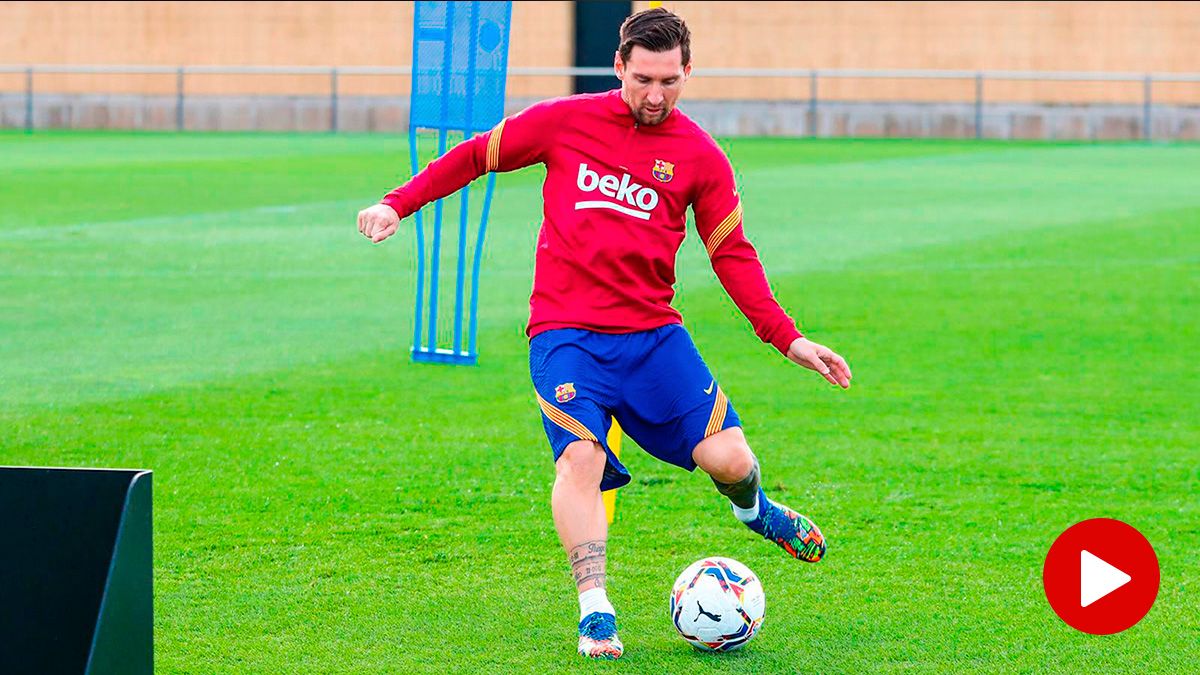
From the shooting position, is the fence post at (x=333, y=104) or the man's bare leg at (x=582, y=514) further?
the fence post at (x=333, y=104)

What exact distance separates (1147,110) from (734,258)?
37634 millimetres

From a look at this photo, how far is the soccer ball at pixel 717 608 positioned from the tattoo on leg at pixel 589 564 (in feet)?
0.80

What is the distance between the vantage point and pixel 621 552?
21.5ft

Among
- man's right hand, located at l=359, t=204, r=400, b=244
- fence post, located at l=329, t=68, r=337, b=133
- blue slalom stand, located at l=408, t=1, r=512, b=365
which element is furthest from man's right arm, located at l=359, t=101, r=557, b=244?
fence post, located at l=329, t=68, r=337, b=133

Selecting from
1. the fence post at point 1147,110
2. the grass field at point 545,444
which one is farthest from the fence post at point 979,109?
the grass field at point 545,444

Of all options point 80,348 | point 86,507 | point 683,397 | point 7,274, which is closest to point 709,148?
point 683,397

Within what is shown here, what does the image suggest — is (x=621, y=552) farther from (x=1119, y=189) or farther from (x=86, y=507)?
(x=1119, y=189)

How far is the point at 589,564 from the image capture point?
5.42 metres

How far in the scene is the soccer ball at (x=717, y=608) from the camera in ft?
17.5

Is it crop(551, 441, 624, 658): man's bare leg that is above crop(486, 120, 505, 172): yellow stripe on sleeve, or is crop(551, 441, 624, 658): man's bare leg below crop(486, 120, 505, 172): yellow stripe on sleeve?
below

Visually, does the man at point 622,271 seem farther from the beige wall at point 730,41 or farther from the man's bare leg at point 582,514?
the beige wall at point 730,41

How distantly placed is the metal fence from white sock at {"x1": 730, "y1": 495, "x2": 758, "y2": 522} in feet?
115

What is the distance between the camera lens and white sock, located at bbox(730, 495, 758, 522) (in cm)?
594

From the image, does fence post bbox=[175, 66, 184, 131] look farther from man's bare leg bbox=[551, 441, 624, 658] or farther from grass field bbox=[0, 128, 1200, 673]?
man's bare leg bbox=[551, 441, 624, 658]
